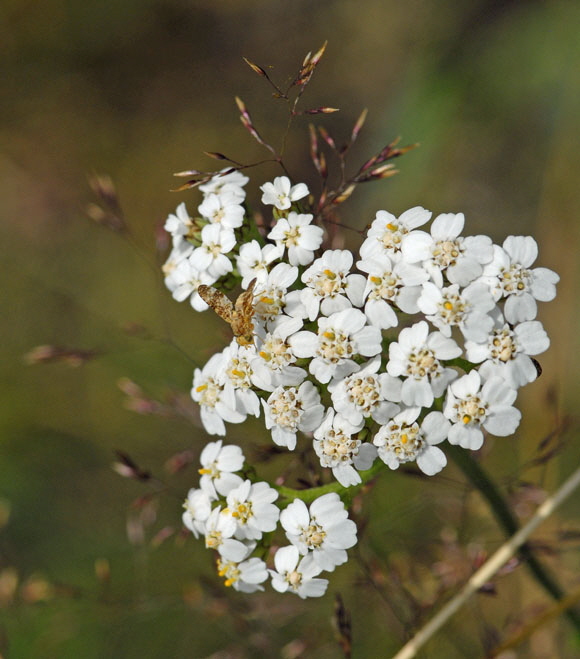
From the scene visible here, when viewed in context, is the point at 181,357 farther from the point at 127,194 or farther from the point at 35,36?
the point at 35,36

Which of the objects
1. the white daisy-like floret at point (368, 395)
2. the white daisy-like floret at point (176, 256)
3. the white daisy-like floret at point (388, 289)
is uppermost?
the white daisy-like floret at point (388, 289)

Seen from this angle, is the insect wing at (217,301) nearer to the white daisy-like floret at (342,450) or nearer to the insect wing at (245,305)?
the insect wing at (245,305)

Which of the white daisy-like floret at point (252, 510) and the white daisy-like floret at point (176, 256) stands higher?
the white daisy-like floret at point (176, 256)

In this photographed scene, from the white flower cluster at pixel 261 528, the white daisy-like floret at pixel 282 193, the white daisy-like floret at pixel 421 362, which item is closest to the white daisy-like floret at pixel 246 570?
the white flower cluster at pixel 261 528

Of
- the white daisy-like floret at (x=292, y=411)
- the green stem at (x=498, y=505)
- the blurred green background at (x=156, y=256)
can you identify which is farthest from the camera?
the blurred green background at (x=156, y=256)

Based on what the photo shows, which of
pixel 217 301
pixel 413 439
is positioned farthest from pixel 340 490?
pixel 217 301

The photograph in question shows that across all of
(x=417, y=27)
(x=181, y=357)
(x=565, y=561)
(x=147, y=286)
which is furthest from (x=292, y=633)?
(x=417, y=27)

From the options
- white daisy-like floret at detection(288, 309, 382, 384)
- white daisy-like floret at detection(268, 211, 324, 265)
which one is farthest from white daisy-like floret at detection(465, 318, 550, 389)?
white daisy-like floret at detection(268, 211, 324, 265)
